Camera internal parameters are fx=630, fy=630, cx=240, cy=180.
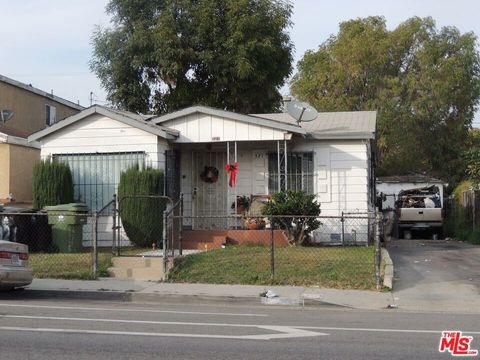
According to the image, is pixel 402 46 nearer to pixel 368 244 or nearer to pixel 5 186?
pixel 368 244

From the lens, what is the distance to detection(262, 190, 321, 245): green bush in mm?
15305

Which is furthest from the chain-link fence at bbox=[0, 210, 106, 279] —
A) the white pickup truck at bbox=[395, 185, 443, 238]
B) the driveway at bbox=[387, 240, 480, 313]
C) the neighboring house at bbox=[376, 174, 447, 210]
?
the neighboring house at bbox=[376, 174, 447, 210]

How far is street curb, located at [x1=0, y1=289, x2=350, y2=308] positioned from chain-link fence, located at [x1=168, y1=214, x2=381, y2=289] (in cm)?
144

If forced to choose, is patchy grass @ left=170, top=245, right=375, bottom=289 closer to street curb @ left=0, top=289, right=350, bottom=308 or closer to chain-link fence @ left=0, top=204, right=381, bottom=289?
chain-link fence @ left=0, top=204, right=381, bottom=289

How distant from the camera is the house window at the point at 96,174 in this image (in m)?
17.1

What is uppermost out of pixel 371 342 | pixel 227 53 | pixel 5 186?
pixel 227 53

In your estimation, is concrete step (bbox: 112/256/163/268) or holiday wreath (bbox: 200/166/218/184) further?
holiday wreath (bbox: 200/166/218/184)

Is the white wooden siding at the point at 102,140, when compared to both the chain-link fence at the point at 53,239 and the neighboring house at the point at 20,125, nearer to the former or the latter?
the chain-link fence at the point at 53,239

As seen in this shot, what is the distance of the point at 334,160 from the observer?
1758cm

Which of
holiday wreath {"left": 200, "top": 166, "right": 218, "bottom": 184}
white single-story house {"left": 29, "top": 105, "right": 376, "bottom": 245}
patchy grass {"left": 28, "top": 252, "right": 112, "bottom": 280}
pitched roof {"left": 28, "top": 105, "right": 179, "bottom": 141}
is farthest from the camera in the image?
holiday wreath {"left": 200, "top": 166, "right": 218, "bottom": 184}

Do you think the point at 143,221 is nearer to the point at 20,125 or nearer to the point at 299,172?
the point at 299,172

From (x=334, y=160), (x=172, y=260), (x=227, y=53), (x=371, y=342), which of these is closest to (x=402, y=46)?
(x=227, y=53)

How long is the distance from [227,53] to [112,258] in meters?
14.5

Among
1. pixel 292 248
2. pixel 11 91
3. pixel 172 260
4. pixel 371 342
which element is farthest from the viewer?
pixel 11 91
